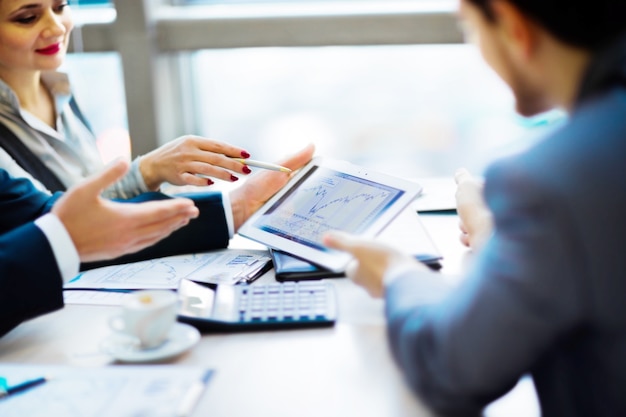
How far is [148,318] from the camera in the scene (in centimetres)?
92

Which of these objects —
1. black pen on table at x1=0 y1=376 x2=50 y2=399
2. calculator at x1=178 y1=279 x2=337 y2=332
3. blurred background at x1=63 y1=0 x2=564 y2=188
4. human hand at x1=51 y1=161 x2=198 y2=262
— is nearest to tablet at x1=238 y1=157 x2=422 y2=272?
calculator at x1=178 y1=279 x2=337 y2=332

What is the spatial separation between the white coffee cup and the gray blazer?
340mm

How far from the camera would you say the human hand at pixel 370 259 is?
0.91 meters

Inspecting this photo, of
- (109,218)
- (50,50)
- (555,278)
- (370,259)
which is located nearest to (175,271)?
(109,218)

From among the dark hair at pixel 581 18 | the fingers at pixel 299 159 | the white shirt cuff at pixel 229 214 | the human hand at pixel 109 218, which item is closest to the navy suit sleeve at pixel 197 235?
the white shirt cuff at pixel 229 214

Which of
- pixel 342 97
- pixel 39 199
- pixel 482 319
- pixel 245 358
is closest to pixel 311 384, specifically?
pixel 245 358

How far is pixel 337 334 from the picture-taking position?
1015 millimetres

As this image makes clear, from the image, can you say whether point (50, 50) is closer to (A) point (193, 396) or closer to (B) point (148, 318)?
(B) point (148, 318)

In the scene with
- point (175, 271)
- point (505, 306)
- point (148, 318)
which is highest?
point (505, 306)

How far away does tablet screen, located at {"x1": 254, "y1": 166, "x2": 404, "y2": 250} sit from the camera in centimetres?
123

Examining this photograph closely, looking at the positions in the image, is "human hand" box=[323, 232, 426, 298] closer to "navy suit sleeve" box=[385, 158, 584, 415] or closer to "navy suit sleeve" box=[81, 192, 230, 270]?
"navy suit sleeve" box=[385, 158, 584, 415]

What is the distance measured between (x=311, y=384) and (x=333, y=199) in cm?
47

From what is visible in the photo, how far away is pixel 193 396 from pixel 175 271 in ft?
1.54

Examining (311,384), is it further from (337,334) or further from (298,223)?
(298,223)
